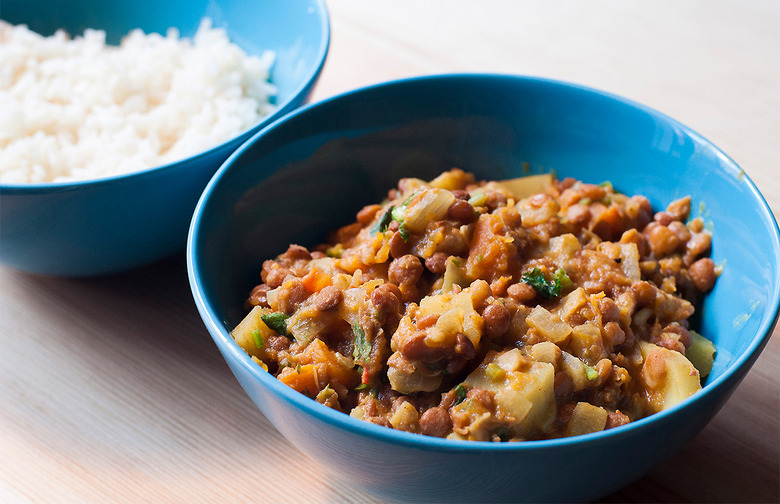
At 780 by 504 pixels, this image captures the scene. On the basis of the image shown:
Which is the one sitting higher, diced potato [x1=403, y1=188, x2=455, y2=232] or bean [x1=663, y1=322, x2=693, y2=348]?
diced potato [x1=403, y1=188, x2=455, y2=232]

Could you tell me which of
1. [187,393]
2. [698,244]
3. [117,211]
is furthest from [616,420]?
[117,211]

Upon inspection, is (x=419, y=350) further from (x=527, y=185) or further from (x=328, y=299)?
(x=527, y=185)

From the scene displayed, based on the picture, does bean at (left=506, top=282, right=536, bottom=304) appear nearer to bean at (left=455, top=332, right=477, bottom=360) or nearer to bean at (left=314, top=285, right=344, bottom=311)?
bean at (left=455, top=332, right=477, bottom=360)

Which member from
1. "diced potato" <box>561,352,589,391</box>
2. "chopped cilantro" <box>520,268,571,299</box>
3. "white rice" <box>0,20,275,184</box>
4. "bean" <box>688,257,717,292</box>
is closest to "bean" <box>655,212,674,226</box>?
"bean" <box>688,257,717,292</box>

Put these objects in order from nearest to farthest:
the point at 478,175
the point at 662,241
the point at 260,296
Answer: the point at 260,296
the point at 662,241
the point at 478,175

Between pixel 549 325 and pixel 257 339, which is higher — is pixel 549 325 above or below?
above

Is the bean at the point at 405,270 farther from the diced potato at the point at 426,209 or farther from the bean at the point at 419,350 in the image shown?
the bean at the point at 419,350

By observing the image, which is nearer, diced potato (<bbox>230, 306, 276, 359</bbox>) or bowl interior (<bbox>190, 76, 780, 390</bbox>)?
diced potato (<bbox>230, 306, 276, 359</bbox>)
